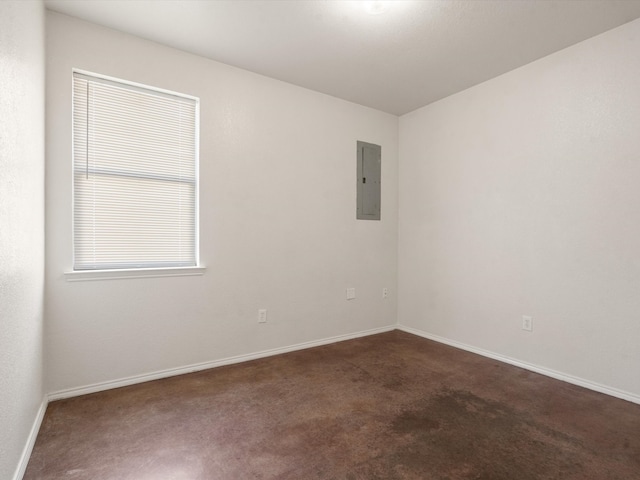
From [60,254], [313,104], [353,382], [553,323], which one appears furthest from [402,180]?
[60,254]

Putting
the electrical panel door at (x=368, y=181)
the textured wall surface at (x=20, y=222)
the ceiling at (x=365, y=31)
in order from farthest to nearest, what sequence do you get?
the electrical panel door at (x=368, y=181)
the ceiling at (x=365, y=31)
the textured wall surface at (x=20, y=222)

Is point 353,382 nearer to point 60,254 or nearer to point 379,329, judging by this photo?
point 379,329

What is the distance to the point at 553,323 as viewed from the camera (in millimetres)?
2695

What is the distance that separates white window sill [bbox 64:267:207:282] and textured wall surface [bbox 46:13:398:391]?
4cm

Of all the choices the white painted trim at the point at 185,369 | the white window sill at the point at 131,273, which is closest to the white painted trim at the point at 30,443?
the white painted trim at the point at 185,369

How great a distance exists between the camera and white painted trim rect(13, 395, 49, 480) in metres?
1.50

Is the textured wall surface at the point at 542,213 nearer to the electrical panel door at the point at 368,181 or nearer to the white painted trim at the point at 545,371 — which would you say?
the white painted trim at the point at 545,371

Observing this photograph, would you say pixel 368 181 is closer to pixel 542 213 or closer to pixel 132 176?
pixel 542 213

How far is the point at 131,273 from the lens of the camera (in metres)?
2.50

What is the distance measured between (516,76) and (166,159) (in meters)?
3.15

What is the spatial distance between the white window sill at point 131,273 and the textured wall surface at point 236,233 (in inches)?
1.5

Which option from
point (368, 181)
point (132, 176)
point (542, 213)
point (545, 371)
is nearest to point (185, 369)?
point (132, 176)

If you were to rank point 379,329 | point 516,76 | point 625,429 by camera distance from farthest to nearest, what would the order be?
point 379,329
point 516,76
point 625,429

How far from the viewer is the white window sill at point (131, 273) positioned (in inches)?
91.0
